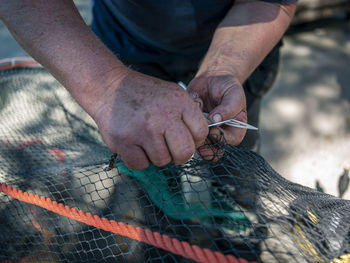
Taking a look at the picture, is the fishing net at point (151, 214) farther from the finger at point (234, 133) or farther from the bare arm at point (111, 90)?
the bare arm at point (111, 90)

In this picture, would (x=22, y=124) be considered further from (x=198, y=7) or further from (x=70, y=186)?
(x=198, y=7)

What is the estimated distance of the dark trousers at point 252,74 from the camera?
144cm

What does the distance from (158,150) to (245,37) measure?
26.4 inches

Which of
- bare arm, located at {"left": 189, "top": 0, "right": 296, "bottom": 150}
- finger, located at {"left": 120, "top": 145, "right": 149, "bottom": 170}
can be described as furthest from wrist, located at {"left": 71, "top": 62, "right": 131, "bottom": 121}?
bare arm, located at {"left": 189, "top": 0, "right": 296, "bottom": 150}

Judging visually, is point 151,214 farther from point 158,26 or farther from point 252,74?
point 252,74

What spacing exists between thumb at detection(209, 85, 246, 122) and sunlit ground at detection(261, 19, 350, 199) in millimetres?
1328


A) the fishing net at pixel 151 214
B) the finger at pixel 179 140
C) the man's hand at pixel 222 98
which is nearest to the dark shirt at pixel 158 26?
the man's hand at pixel 222 98

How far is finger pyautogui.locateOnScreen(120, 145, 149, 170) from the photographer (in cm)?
77

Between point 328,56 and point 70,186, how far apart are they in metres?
3.05

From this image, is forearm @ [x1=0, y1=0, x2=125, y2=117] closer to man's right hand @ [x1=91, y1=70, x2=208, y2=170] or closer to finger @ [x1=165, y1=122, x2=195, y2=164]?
man's right hand @ [x1=91, y1=70, x2=208, y2=170]

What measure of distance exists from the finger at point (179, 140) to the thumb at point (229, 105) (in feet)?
0.60

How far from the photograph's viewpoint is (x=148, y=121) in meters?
0.74

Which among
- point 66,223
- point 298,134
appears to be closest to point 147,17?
point 66,223

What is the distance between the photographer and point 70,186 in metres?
1.00
